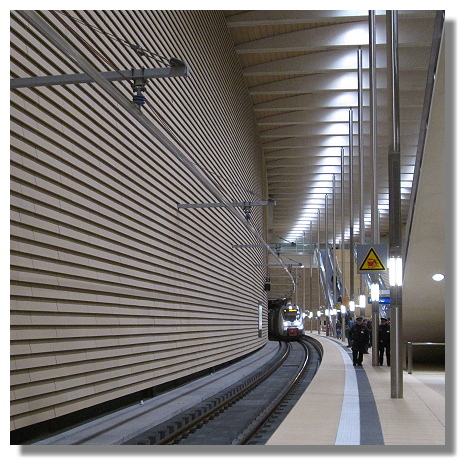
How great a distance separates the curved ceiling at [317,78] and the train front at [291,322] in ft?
30.6

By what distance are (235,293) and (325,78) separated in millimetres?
9060

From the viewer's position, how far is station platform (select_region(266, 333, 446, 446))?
6801mm

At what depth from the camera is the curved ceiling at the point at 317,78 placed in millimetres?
20641

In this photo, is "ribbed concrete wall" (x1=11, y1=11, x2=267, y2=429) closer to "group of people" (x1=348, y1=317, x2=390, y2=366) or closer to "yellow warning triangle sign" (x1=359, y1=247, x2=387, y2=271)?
"yellow warning triangle sign" (x1=359, y1=247, x2=387, y2=271)

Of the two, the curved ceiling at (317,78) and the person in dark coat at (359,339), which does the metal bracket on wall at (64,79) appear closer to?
the curved ceiling at (317,78)

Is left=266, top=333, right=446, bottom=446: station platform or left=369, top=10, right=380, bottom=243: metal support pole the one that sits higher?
left=369, top=10, right=380, bottom=243: metal support pole

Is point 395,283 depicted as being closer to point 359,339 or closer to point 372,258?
point 372,258

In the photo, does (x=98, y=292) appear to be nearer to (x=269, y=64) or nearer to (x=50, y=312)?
(x=50, y=312)

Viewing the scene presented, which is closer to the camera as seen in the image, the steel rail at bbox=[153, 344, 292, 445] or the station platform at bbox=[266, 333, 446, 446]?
the station platform at bbox=[266, 333, 446, 446]

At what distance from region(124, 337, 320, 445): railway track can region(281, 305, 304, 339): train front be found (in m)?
27.7

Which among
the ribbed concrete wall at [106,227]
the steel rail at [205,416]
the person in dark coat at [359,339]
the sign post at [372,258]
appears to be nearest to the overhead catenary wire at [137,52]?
the ribbed concrete wall at [106,227]

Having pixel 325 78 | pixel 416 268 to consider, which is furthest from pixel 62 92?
pixel 325 78

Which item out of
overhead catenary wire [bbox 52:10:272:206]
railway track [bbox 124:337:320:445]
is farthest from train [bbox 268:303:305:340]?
railway track [bbox 124:337:320:445]

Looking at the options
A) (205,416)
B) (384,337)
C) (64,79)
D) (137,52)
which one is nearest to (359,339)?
(384,337)
